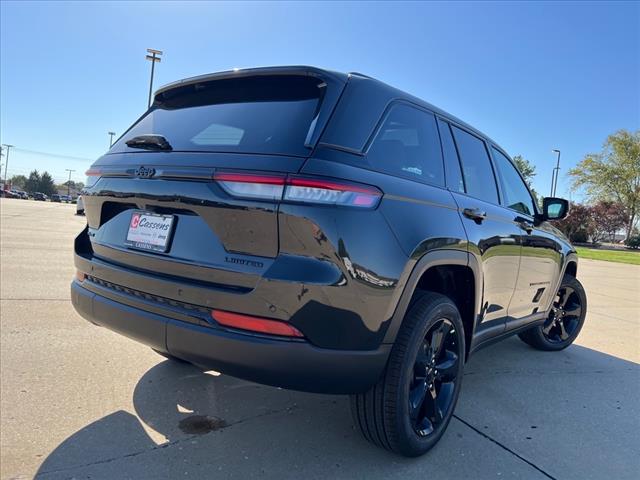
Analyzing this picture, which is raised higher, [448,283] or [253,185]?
[253,185]

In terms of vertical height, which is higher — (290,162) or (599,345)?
(290,162)

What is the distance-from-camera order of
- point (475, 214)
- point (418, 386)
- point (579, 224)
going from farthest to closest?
1. point (579, 224)
2. point (475, 214)
3. point (418, 386)

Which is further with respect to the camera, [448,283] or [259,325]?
[448,283]

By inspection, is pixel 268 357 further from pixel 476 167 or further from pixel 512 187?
pixel 512 187

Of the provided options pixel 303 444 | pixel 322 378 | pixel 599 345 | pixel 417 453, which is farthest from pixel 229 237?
pixel 599 345

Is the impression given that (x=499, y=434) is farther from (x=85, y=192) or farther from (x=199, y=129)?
(x=85, y=192)

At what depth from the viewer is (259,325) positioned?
1.93 metres

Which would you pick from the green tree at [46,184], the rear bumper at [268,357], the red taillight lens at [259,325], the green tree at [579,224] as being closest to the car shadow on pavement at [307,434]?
the rear bumper at [268,357]

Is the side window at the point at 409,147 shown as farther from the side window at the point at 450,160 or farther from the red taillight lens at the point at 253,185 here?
the red taillight lens at the point at 253,185

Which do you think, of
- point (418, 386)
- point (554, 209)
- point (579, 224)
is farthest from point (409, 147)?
point (579, 224)

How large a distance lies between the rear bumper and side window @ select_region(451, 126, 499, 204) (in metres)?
1.52

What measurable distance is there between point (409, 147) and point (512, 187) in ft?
5.83

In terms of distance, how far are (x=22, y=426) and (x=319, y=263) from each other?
6.29 ft

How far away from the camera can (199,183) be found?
2082 mm
